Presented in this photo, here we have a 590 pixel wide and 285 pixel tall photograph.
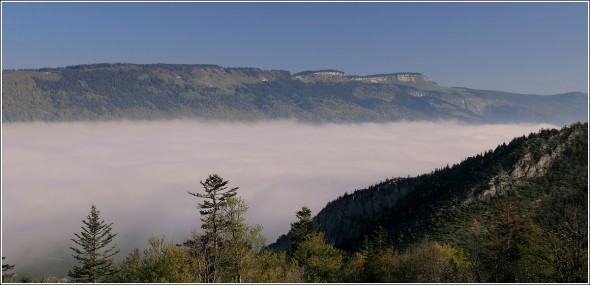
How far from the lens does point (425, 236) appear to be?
366 feet

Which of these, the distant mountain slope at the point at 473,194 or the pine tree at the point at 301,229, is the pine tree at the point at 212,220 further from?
the distant mountain slope at the point at 473,194

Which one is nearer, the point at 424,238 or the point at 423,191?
the point at 424,238

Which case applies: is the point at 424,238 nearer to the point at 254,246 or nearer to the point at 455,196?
the point at 455,196

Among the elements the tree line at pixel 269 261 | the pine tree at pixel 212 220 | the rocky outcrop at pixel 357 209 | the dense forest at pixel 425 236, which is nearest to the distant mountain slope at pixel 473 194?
the rocky outcrop at pixel 357 209

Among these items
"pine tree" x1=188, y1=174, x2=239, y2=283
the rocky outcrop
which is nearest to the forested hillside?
the rocky outcrop

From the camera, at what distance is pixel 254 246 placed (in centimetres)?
5503

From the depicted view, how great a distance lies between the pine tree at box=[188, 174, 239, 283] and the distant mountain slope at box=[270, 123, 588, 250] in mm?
62849

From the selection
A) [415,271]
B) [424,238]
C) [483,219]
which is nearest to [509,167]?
[483,219]

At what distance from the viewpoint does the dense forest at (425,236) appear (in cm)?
5419

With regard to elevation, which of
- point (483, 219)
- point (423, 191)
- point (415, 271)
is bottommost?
point (415, 271)

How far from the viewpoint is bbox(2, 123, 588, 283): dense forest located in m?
54.2

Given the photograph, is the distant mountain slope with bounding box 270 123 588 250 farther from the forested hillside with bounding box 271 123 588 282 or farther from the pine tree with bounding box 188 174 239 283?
the pine tree with bounding box 188 174 239 283

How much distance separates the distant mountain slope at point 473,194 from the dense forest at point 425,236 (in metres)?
0.35

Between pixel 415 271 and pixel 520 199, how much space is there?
215ft
